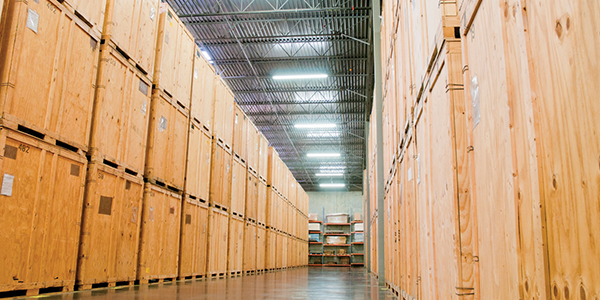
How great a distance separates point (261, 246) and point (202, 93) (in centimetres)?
798

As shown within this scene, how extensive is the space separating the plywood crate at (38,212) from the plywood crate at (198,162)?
12.2 ft

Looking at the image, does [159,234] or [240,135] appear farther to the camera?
[240,135]

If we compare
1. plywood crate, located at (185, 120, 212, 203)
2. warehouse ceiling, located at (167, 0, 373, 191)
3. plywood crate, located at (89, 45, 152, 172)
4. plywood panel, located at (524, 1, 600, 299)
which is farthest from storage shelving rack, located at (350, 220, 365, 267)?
plywood panel, located at (524, 1, 600, 299)

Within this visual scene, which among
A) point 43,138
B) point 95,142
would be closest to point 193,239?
point 95,142

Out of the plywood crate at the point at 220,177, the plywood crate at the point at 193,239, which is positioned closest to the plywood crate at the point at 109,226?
the plywood crate at the point at 193,239

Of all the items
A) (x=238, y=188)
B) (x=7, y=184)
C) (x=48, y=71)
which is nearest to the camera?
(x=7, y=184)

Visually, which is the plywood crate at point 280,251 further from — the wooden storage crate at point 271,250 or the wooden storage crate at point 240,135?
the wooden storage crate at point 240,135

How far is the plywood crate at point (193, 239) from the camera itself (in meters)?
8.95

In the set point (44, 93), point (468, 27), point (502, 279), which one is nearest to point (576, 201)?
point (502, 279)

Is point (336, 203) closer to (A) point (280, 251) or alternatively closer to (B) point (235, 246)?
(A) point (280, 251)

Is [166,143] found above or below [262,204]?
above

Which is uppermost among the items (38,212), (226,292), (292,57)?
(292,57)

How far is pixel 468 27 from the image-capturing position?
8.23 feet

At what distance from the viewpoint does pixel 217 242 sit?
36.1ft
